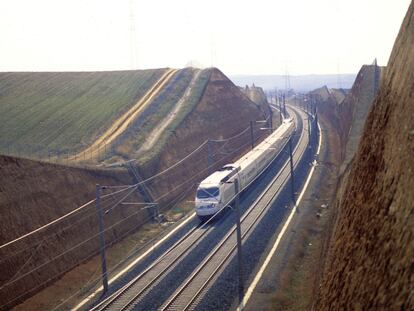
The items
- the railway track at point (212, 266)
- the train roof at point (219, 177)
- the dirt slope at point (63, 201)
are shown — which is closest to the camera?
the railway track at point (212, 266)

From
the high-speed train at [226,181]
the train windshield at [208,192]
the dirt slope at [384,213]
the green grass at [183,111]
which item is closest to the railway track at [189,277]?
the high-speed train at [226,181]

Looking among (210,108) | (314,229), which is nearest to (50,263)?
(314,229)

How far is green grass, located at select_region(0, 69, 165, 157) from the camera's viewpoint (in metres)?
55.6

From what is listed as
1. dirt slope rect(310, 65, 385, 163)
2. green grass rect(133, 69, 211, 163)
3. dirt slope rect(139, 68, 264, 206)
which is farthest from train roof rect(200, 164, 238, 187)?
dirt slope rect(310, 65, 385, 163)

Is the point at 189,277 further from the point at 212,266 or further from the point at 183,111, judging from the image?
the point at 183,111

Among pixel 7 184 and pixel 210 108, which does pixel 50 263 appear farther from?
pixel 210 108

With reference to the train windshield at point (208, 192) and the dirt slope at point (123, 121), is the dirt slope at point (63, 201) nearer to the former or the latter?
the dirt slope at point (123, 121)

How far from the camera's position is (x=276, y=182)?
1716 inches

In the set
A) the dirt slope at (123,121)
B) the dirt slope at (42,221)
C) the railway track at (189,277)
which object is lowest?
the railway track at (189,277)

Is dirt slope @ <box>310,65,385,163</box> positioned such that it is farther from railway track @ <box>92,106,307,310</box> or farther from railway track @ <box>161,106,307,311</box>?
railway track @ <box>92,106,307,310</box>

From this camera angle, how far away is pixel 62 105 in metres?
70.3

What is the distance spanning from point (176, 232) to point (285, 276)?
10.1m

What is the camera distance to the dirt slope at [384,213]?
943 centimetres

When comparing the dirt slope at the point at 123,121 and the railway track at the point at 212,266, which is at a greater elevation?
the dirt slope at the point at 123,121
